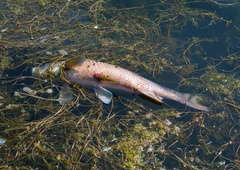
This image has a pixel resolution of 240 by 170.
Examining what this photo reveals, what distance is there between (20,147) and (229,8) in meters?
3.31

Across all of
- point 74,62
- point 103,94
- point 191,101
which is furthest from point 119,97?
point 191,101

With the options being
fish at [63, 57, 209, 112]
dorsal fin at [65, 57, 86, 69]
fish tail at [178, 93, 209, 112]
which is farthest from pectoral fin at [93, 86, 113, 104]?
fish tail at [178, 93, 209, 112]

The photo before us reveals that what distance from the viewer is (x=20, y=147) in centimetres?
306

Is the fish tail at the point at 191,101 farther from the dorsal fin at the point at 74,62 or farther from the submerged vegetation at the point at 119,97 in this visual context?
the dorsal fin at the point at 74,62

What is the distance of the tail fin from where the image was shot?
148 inches

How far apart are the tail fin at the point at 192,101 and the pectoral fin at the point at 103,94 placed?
711 millimetres

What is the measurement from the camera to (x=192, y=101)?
3.80 meters

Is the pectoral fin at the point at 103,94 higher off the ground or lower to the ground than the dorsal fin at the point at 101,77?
lower

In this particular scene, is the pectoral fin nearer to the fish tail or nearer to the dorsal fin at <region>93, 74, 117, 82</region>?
the dorsal fin at <region>93, 74, 117, 82</region>

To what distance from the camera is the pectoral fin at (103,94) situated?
3557 mm

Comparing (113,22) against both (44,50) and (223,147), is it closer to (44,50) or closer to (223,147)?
(44,50)

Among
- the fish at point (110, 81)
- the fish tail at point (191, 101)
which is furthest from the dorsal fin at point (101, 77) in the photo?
the fish tail at point (191, 101)

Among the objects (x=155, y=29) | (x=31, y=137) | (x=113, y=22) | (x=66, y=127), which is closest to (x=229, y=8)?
→ (x=155, y=29)

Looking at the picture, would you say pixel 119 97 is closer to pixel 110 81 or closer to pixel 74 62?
pixel 110 81
